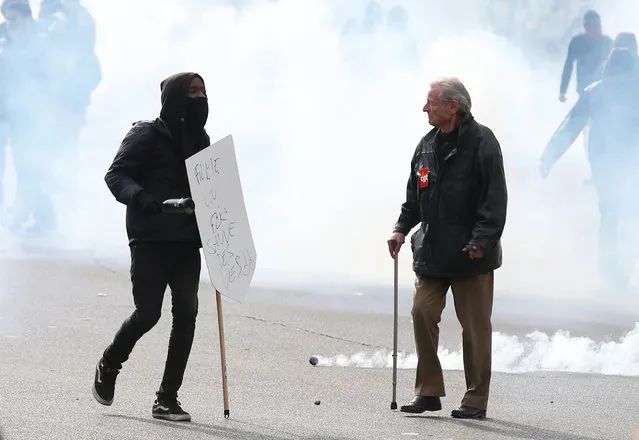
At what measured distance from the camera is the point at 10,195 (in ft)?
60.9

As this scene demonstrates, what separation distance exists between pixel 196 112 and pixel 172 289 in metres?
0.79

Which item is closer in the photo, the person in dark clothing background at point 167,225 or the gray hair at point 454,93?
the person in dark clothing background at point 167,225

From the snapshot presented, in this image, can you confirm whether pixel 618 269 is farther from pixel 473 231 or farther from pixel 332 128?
pixel 473 231

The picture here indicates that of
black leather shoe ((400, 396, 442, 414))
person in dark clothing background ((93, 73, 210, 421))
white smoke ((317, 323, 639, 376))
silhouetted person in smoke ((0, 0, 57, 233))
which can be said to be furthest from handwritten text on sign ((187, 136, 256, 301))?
silhouetted person in smoke ((0, 0, 57, 233))

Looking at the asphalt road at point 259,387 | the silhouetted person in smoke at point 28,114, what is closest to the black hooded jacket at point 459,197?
the asphalt road at point 259,387

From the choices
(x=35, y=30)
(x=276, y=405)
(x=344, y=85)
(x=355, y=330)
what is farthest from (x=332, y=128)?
(x=276, y=405)

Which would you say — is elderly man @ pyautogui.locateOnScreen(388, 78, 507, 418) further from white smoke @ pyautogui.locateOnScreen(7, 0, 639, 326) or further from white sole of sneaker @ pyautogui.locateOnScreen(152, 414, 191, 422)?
white smoke @ pyautogui.locateOnScreen(7, 0, 639, 326)

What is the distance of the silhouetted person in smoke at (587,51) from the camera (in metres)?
14.5

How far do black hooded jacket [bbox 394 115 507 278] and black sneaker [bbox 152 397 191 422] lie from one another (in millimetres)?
1350

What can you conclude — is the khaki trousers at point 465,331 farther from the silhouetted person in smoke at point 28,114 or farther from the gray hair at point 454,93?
the silhouetted person in smoke at point 28,114

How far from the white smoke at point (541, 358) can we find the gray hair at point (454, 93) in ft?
7.01

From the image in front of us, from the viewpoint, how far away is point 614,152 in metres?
14.9

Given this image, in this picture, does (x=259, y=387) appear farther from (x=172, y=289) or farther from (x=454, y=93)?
(x=454, y=93)

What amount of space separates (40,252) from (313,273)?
107 inches
